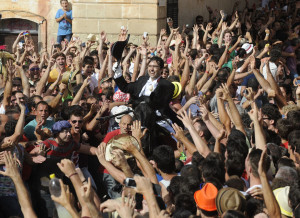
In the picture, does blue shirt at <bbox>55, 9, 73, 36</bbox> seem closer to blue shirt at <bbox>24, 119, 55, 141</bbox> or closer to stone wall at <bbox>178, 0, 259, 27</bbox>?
stone wall at <bbox>178, 0, 259, 27</bbox>

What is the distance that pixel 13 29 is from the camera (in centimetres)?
1878

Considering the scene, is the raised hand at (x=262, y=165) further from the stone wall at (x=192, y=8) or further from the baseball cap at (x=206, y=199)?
the stone wall at (x=192, y=8)

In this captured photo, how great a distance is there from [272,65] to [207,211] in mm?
6809

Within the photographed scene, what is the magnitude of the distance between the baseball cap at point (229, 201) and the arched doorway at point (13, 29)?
14.4 m

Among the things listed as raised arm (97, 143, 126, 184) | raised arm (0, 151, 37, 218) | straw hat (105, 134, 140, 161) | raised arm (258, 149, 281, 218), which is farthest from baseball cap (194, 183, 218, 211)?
straw hat (105, 134, 140, 161)

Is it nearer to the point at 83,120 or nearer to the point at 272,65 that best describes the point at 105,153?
the point at 83,120

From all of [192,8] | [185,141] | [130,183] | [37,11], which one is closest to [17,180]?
[130,183]

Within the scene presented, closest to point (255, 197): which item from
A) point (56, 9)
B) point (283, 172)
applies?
point (283, 172)

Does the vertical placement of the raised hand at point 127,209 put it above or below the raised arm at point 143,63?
below

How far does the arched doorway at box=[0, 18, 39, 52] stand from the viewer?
1875cm

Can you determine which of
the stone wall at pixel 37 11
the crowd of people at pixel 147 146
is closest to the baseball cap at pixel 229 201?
the crowd of people at pixel 147 146

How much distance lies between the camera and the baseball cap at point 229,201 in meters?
5.12

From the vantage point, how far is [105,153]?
700 centimetres

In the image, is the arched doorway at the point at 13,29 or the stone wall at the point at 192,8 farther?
the stone wall at the point at 192,8
